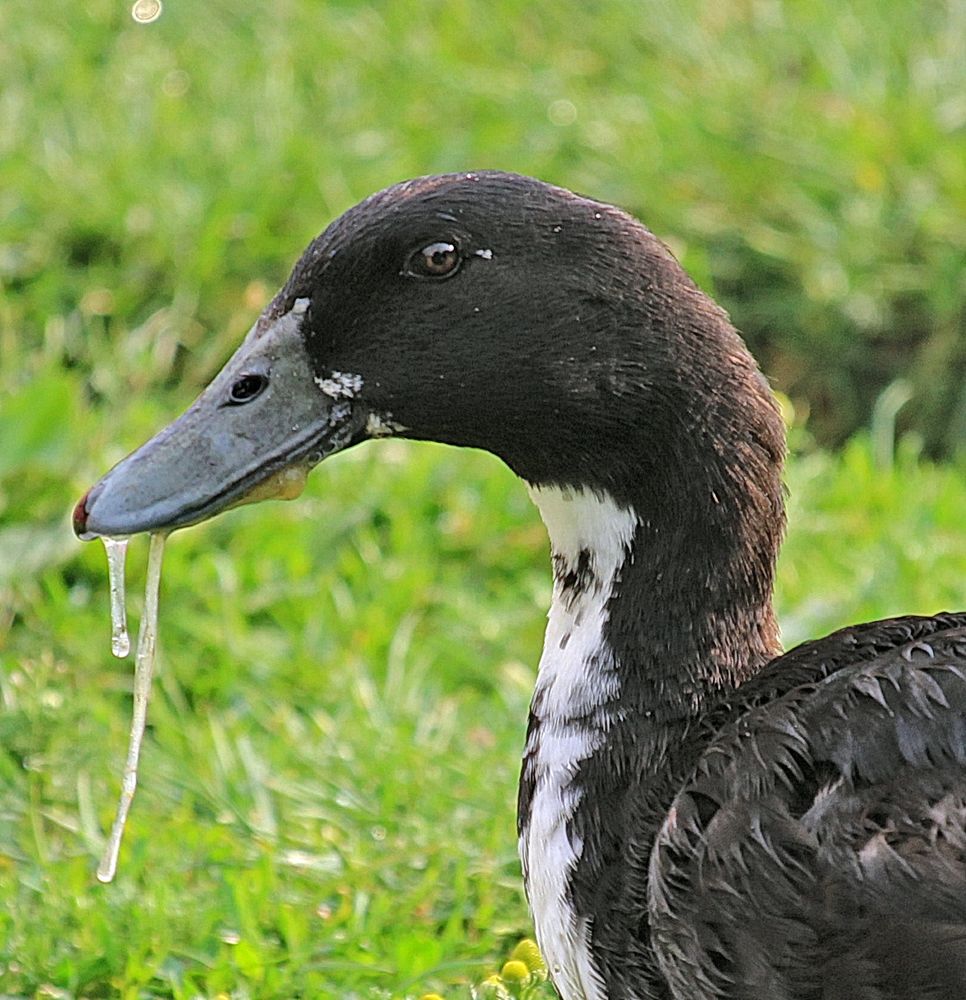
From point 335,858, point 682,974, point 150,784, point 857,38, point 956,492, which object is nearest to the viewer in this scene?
point 682,974

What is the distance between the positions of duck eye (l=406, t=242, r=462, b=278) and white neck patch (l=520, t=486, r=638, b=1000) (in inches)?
11.3

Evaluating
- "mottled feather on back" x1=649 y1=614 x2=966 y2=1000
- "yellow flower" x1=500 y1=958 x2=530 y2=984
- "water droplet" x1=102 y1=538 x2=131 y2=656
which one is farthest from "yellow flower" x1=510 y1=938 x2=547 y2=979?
"water droplet" x1=102 y1=538 x2=131 y2=656

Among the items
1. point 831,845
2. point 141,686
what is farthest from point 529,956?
point 831,845

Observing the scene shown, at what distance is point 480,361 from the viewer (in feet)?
7.70

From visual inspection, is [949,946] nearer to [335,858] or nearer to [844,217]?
[335,858]

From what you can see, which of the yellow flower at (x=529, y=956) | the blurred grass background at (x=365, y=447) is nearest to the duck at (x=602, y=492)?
the yellow flower at (x=529, y=956)

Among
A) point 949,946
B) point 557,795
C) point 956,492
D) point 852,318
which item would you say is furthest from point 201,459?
point 852,318

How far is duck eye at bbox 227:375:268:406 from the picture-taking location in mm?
2371

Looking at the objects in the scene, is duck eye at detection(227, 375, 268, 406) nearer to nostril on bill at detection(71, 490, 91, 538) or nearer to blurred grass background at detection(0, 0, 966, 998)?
nostril on bill at detection(71, 490, 91, 538)

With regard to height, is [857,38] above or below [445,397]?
above

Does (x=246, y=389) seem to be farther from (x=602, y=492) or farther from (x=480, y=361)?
(x=602, y=492)

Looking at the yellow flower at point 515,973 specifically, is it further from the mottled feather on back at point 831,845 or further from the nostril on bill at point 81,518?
the nostril on bill at point 81,518

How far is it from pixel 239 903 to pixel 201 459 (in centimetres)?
72

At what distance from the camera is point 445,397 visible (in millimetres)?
2369
